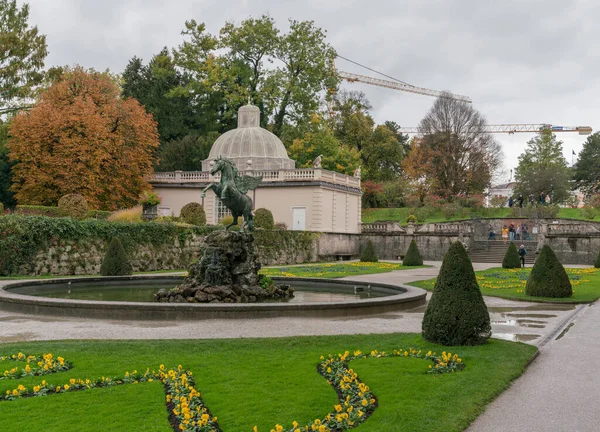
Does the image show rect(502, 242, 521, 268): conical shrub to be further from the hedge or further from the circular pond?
the hedge

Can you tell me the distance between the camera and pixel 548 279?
61.5ft

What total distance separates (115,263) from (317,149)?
3363 cm

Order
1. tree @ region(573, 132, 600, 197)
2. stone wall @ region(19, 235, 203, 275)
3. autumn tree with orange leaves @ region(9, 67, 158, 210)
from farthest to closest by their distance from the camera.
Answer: tree @ region(573, 132, 600, 197)
autumn tree with orange leaves @ region(9, 67, 158, 210)
stone wall @ region(19, 235, 203, 275)

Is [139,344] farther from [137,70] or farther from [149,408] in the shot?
[137,70]

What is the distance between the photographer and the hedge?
23562 mm

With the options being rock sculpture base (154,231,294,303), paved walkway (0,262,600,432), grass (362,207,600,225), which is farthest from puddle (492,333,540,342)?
grass (362,207,600,225)

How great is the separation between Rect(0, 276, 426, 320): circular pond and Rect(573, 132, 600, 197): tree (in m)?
65.6

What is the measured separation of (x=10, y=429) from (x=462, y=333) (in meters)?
6.72

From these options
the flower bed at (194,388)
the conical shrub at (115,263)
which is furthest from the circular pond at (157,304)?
the flower bed at (194,388)

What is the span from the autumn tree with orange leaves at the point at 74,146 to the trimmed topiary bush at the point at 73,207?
6.88 m

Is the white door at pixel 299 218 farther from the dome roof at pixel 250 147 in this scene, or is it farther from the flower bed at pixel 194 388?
the flower bed at pixel 194 388

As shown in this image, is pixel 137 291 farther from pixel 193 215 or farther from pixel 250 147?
pixel 250 147

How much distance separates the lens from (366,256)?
38.9 metres

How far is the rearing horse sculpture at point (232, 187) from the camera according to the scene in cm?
1675
